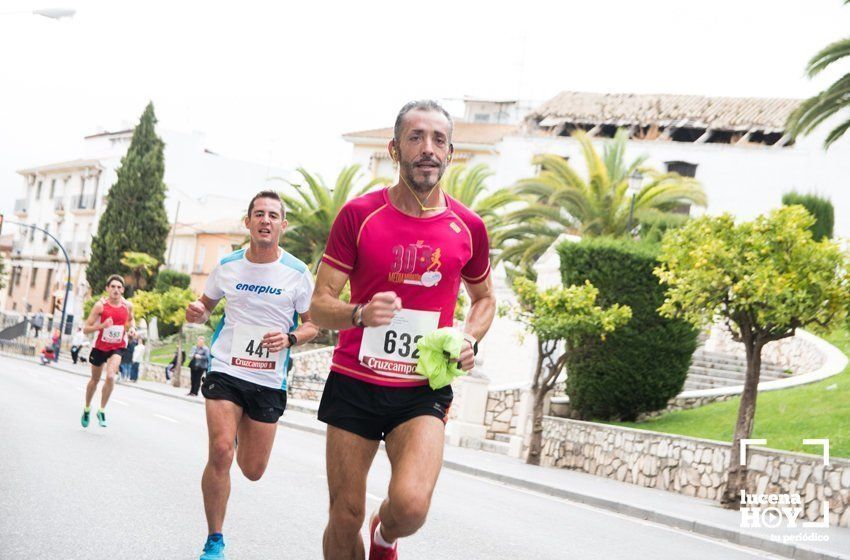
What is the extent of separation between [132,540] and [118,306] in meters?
8.16

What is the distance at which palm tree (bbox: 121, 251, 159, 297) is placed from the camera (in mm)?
76375

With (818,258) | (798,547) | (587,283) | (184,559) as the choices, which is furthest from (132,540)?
(587,283)

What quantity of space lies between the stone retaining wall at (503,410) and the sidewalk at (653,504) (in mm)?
3076

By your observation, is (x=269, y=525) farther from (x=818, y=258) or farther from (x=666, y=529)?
(x=818, y=258)

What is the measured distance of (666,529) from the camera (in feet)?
46.1

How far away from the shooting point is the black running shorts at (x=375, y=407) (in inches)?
211

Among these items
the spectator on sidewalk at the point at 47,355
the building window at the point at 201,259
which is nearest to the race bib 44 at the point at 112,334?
the spectator on sidewalk at the point at 47,355

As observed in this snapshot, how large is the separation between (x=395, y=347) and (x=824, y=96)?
20.2 metres

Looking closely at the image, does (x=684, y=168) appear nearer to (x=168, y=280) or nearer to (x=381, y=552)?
(x=168, y=280)

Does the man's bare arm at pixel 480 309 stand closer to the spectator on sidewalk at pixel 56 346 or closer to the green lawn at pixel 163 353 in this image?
the spectator on sidewalk at pixel 56 346

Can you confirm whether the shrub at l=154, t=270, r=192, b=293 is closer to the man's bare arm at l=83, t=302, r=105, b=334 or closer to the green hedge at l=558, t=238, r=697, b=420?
the green hedge at l=558, t=238, r=697, b=420

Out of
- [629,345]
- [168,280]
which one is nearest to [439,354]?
[629,345]

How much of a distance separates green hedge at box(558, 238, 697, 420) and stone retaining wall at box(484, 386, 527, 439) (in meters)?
3.26

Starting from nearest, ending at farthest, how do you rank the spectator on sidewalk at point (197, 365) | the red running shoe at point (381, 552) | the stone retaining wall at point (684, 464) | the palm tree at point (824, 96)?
1. the red running shoe at point (381, 552)
2. the stone retaining wall at point (684, 464)
3. the palm tree at point (824, 96)
4. the spectator on sidewalk at point (197, 365)
